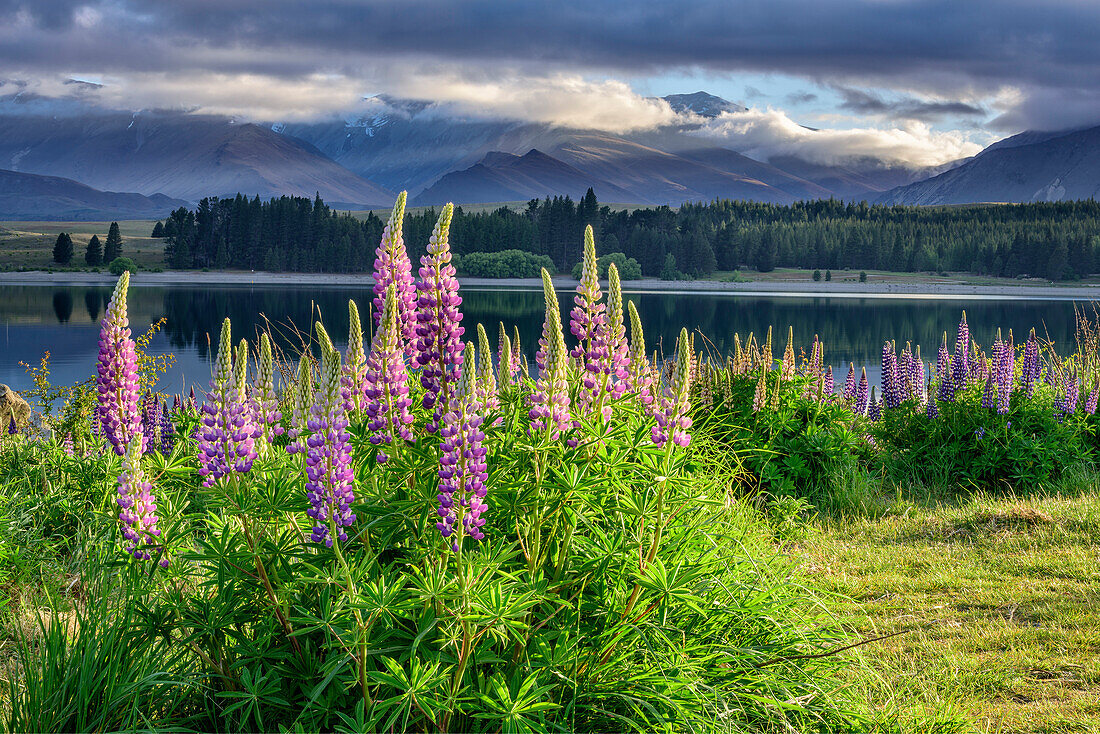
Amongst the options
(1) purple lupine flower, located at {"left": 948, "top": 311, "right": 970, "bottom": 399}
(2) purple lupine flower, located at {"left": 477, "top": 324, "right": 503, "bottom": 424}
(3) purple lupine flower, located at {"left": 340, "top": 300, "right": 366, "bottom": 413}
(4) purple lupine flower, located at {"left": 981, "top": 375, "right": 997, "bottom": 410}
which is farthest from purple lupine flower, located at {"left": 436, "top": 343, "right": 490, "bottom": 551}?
(1) purple lupine flower, located at {"left": 948, "top": 311, "right": 970, "bottom": 399}

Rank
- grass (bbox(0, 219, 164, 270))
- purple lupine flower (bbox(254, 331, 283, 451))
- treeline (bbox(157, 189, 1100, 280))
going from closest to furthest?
purple lupine flower (bbox(254, 331, 283, 451)) < grass (bbox(0, 219, 164, 270)) < treeline (bbox(157, 189, 1100, 280))

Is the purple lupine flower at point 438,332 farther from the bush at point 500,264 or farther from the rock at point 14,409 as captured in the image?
the bush at point 500,264

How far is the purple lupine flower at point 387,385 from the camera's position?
11.4 feet

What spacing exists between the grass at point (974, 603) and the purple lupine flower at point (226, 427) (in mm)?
3383

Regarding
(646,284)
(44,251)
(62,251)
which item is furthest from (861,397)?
(44,251)

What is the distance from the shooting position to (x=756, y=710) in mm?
4168

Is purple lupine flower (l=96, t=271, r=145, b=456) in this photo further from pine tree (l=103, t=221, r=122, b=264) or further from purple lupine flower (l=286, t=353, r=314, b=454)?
pine tree (l=103, t=221, r=122, b=264)

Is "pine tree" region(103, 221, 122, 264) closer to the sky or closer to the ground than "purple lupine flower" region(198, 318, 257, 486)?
closer to the sky

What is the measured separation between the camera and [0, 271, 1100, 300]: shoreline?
115188 mm

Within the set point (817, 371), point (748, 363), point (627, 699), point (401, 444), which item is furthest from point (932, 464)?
point (401, 444)

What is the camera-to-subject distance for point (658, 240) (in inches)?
5915

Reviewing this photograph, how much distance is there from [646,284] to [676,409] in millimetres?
130156

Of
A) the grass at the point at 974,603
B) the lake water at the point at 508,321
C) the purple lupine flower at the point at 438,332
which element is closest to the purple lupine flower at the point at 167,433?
the grass at the point at 974,603

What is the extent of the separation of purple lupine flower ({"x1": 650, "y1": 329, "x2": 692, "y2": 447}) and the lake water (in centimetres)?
2500
